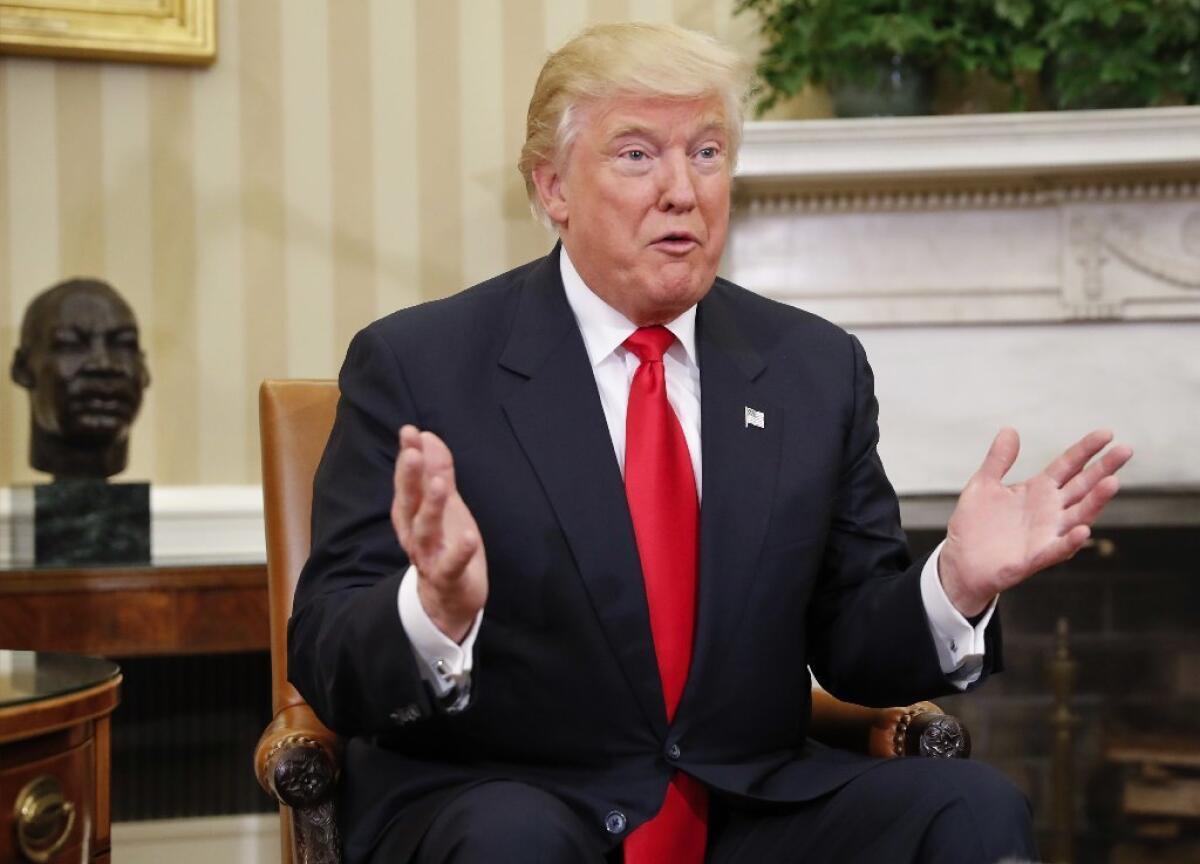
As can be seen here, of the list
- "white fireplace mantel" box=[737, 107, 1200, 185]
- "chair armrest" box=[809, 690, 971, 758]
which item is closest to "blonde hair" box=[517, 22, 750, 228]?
"chair armrest" box=[809, 690, 971, 758]

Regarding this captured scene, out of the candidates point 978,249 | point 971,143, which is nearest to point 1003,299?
point 978,249

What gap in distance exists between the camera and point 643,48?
1792mm

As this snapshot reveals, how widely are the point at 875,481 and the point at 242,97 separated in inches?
69.2

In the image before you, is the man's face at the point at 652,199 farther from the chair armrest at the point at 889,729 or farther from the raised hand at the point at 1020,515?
the chair armrest at the point at 889,729

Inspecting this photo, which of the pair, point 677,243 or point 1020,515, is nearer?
point 1020,515

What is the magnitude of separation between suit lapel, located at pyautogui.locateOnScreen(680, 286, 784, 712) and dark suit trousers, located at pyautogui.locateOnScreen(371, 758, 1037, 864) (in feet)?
0.57

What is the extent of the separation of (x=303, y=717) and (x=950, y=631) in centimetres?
79

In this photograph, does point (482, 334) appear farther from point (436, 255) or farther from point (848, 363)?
point (436, 255)

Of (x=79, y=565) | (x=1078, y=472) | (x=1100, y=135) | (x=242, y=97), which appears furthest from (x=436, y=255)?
(x=1078, y=472)

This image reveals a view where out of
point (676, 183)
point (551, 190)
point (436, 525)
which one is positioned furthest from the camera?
point (551, 190)

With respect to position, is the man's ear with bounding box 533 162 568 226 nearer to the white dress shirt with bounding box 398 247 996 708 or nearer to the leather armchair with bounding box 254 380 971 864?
the white dress shirt with bounding box 398 247 996 708

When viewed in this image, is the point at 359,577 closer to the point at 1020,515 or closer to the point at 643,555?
the point at 643,555

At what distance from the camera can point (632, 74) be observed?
5.85ft

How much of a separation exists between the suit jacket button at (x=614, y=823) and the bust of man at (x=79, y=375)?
1.50 meters
